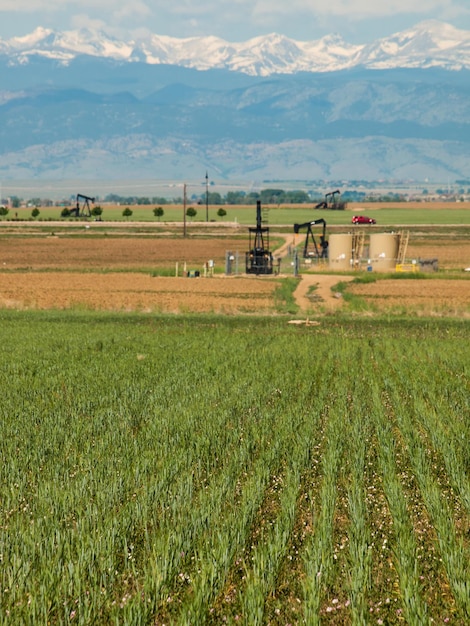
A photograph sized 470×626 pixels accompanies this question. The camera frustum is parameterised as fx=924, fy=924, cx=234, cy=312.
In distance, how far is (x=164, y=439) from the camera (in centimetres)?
1558

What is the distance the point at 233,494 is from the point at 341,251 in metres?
60.8

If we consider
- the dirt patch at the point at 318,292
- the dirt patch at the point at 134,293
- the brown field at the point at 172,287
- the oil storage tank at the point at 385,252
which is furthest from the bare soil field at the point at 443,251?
the dirt patch at the point at 134,293

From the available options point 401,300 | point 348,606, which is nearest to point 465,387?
point 348,606

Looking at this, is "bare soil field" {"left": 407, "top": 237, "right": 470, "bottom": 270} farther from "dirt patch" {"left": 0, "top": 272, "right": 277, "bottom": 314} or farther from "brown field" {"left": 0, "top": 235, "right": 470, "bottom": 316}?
"dirt patch" {"left": 0, "top": 272, "right": 277, "bottom": 314}

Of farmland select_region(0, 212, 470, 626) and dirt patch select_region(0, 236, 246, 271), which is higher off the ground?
farmland select_region(0, 212, 470, 626)

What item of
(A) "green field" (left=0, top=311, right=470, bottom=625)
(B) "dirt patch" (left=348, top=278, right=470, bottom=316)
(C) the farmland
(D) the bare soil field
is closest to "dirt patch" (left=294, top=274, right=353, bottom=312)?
(B) "dirt patch" (left=348, top=278, right=470, bottom=316)

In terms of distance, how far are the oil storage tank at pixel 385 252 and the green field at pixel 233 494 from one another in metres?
46.9

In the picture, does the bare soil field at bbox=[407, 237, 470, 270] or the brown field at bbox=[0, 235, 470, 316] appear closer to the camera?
the brown field at bbox=[0, 235, 470, 316]

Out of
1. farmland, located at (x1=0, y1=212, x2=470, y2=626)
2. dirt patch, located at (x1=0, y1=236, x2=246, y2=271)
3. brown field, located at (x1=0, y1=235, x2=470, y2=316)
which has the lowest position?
dirt patch, located at (x1=0, y1=236, x2=246, y2=271)

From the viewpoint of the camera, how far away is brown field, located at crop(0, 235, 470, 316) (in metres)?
47.7

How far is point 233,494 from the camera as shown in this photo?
12359 millimetres

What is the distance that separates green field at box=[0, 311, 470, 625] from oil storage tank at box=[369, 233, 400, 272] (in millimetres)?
46876

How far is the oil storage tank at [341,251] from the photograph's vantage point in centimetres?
7181

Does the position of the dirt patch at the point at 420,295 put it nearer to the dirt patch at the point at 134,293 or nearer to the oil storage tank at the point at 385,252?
the dirt patch at the point at 134,293
